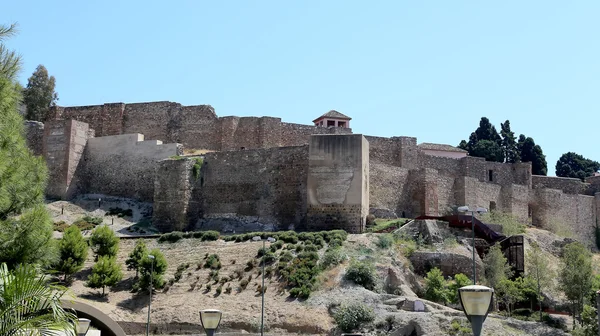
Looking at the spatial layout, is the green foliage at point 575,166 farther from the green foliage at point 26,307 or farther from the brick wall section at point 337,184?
the green foliage at point 26,307

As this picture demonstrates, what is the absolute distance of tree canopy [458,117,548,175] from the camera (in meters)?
68.5

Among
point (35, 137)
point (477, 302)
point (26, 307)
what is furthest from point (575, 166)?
point (26, 307)

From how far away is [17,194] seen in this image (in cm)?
1847

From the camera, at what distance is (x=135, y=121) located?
178 feet

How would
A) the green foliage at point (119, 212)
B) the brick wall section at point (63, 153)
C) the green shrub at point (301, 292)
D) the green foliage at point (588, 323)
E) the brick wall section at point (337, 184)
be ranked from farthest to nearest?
1. the brick wall section at point (63, 153)
2. the green foliage at point (119, 212)
3. the brick wall section at point (337, 184)
4. the green shrub at point (301, 292)
5. the green foliage at point (588, 323)

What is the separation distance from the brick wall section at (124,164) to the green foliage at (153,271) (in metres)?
12.0

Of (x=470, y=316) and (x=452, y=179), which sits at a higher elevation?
(x=452, y=179)

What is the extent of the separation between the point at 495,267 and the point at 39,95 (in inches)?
1310

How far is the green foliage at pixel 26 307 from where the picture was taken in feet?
38.5

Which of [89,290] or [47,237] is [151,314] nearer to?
[89,290]

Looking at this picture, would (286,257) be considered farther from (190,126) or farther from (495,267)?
(190,126)

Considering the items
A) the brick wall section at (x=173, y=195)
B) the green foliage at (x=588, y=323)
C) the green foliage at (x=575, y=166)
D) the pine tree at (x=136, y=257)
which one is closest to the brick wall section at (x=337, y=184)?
the brick wall section at (x=173, y=195)

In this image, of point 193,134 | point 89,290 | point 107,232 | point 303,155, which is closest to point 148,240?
point 107,232

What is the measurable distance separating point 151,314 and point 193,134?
2048 cm
